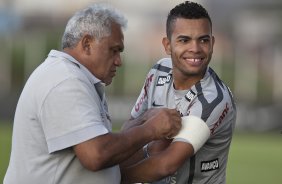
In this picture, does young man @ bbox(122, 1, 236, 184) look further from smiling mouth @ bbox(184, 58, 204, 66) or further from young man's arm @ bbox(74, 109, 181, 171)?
young man's arm @ bbox(74, 109, 181, 171)

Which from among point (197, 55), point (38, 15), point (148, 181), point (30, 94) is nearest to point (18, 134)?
point (30, 94)

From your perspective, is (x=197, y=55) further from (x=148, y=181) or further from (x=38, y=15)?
(x=38, y=15)

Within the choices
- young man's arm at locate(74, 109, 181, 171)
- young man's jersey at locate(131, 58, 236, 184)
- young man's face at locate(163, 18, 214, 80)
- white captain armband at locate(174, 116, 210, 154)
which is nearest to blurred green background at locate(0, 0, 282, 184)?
young man's jersey at locate(131, 58, 236, 184)

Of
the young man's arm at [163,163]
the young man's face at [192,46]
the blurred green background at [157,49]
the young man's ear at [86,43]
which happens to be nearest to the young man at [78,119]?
the young man's ear at [86,43]

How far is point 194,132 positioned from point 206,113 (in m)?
0.16

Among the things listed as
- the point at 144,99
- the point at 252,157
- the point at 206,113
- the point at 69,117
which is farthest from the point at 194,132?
the point at 252,157

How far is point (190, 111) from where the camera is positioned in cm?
462

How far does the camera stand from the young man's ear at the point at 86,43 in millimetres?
4305

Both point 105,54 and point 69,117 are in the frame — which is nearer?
point 69,117

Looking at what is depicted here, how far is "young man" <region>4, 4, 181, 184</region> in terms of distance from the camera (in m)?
4.02

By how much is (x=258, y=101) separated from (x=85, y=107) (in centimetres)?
1285

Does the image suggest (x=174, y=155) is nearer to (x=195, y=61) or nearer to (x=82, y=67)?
(x=195, y=61)

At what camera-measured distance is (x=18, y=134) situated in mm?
4281

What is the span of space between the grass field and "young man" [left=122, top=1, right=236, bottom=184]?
18.9ft
